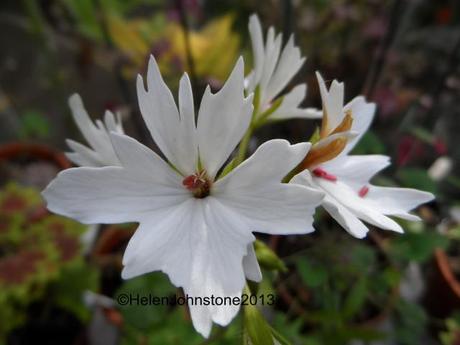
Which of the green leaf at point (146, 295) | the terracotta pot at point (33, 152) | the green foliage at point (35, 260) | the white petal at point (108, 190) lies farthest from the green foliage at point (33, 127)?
the white petal at point (108, 190)

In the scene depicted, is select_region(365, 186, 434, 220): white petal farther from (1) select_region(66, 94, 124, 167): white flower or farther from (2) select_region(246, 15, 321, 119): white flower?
(1) select_region(66, 94, 124, 167): white flower

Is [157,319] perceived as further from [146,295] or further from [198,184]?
[198,184]

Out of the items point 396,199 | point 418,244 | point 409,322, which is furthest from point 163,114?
point 409,322

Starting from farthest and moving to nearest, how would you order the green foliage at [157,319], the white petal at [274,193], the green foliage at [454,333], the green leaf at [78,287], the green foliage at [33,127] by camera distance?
the green foliage at [33,127], the green leaf at [78,287], the green foliage at [454,333], the green foliage at [157,319], the white petal at [274,193]

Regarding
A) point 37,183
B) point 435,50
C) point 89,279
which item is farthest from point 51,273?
point 435,50

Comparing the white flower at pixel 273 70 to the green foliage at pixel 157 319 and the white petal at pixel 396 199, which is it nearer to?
the white petal at pixel 396 199

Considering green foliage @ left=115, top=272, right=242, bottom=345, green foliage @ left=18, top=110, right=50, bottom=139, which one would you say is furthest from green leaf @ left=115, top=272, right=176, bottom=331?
green foliage @ left=18, top=110, right=50, bottom=139
